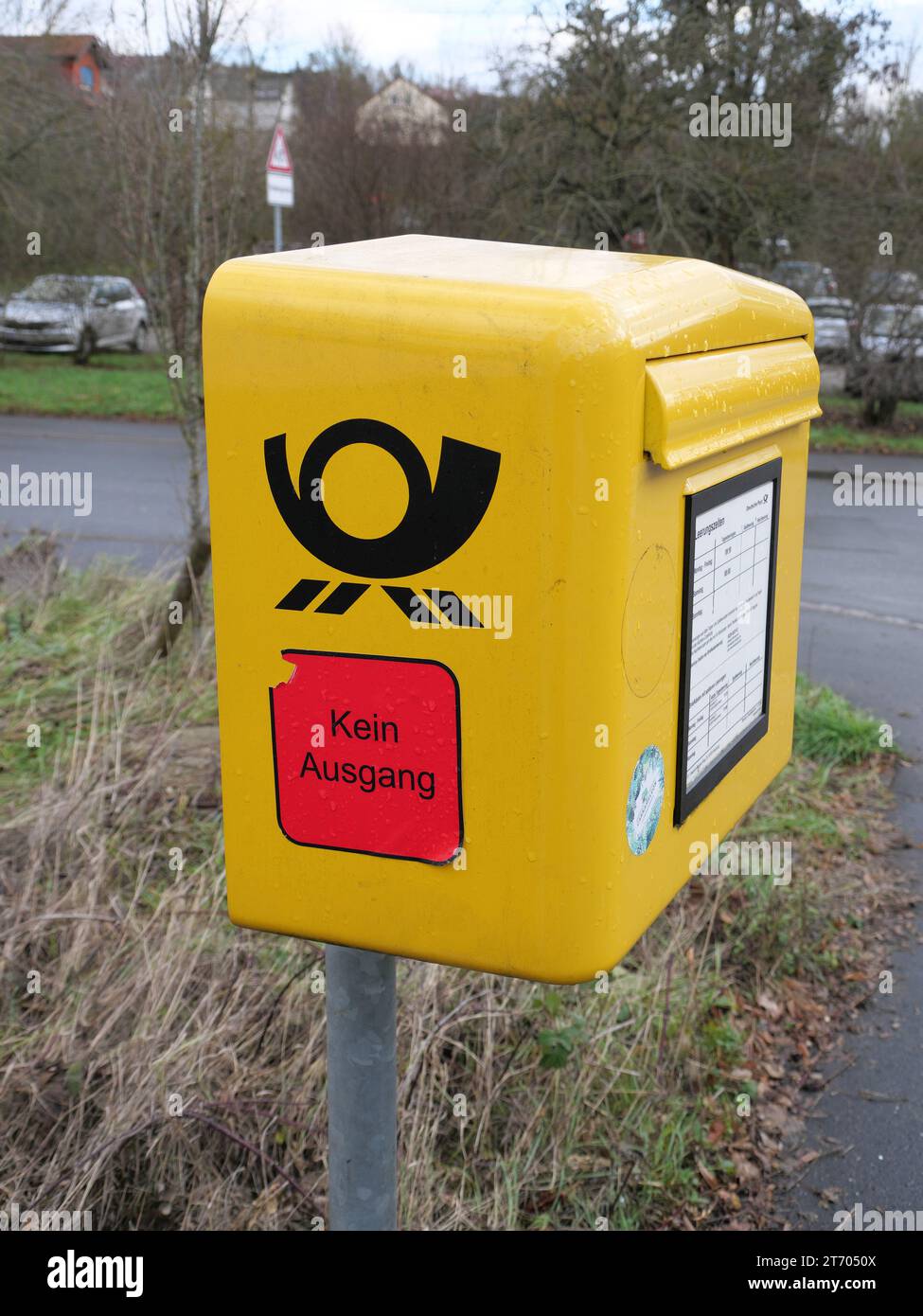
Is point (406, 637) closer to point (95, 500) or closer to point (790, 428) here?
point (790, 428)

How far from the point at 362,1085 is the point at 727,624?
0.79 metres

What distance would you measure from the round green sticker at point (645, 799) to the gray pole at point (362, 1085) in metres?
0.35

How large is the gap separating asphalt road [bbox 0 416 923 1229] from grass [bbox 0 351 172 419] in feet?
1.96

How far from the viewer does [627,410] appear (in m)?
1.27

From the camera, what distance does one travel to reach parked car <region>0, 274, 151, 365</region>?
1861 cm

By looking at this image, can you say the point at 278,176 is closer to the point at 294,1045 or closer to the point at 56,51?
the point at 294,1045

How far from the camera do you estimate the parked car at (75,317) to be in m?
18.6

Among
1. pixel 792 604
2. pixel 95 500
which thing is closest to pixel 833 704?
pixel 792 604

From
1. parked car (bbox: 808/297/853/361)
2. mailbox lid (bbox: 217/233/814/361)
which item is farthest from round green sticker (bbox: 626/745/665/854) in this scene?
parked car (bbox: 808/297/853/361)

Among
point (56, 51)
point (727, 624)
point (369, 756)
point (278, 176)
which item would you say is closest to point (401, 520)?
point (369, 756)

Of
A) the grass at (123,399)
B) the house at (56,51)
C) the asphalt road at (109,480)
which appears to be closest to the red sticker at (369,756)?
the asphalt road at (109,480)

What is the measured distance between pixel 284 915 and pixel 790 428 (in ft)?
3.62

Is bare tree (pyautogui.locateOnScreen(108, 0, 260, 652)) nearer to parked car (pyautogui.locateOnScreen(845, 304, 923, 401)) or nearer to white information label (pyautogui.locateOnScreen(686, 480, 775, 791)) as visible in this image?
white information label (pyautogui.locateOnScreen(686, 480, 775, 791))

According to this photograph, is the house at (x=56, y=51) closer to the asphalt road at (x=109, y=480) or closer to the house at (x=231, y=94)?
the asphalt road at (x=109, y=480)
